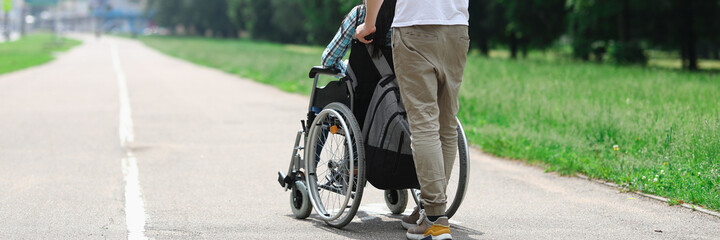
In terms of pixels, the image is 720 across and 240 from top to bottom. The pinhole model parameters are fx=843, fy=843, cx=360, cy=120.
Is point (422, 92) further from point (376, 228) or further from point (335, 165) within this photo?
point (376, 228)

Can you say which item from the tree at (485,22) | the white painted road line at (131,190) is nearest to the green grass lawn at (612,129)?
the white painted road line at (131,190)

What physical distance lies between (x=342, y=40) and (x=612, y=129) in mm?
4379

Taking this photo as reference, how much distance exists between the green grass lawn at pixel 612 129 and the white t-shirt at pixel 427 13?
7.66ft

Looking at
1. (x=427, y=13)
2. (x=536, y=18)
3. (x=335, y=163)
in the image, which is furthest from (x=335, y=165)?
(x=536, y=18)

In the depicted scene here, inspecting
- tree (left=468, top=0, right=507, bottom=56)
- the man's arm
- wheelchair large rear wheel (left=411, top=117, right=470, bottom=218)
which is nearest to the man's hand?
the man's arm

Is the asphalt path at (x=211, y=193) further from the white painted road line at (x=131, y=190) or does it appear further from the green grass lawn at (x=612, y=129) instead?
the green grass lawn at (x=612, y=129)

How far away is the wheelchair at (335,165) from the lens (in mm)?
4430

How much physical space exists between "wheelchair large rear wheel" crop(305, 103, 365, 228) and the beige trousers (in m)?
0.35

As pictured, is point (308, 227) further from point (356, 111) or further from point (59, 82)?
point (59, 82)

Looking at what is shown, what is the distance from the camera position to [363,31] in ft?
14.1

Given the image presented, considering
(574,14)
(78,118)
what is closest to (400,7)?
(78,118)

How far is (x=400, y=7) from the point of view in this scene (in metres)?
4.16

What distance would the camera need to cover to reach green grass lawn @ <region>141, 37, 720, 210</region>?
20.1ft

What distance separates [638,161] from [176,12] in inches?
4252
